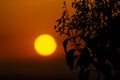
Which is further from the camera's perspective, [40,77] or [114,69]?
[40,77]

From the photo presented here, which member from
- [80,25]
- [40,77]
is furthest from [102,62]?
[40,77]

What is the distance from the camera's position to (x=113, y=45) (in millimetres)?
18906

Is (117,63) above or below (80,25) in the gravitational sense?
below

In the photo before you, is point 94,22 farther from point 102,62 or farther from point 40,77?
point 40,77

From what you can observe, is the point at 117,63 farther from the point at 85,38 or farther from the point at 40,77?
the point at 40,77

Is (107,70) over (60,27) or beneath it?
beneath

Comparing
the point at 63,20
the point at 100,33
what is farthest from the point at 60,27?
the point at 100,33

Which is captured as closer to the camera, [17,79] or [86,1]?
[86,1]

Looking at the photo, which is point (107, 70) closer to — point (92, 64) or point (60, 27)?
point (92, 64)

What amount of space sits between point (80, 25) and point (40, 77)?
88.0 meters

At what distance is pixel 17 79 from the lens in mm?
112375

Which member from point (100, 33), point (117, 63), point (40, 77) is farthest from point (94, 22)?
point (40, 77)

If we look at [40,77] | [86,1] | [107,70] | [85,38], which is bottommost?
[107,70]

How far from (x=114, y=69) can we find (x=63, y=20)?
251 centimetres
